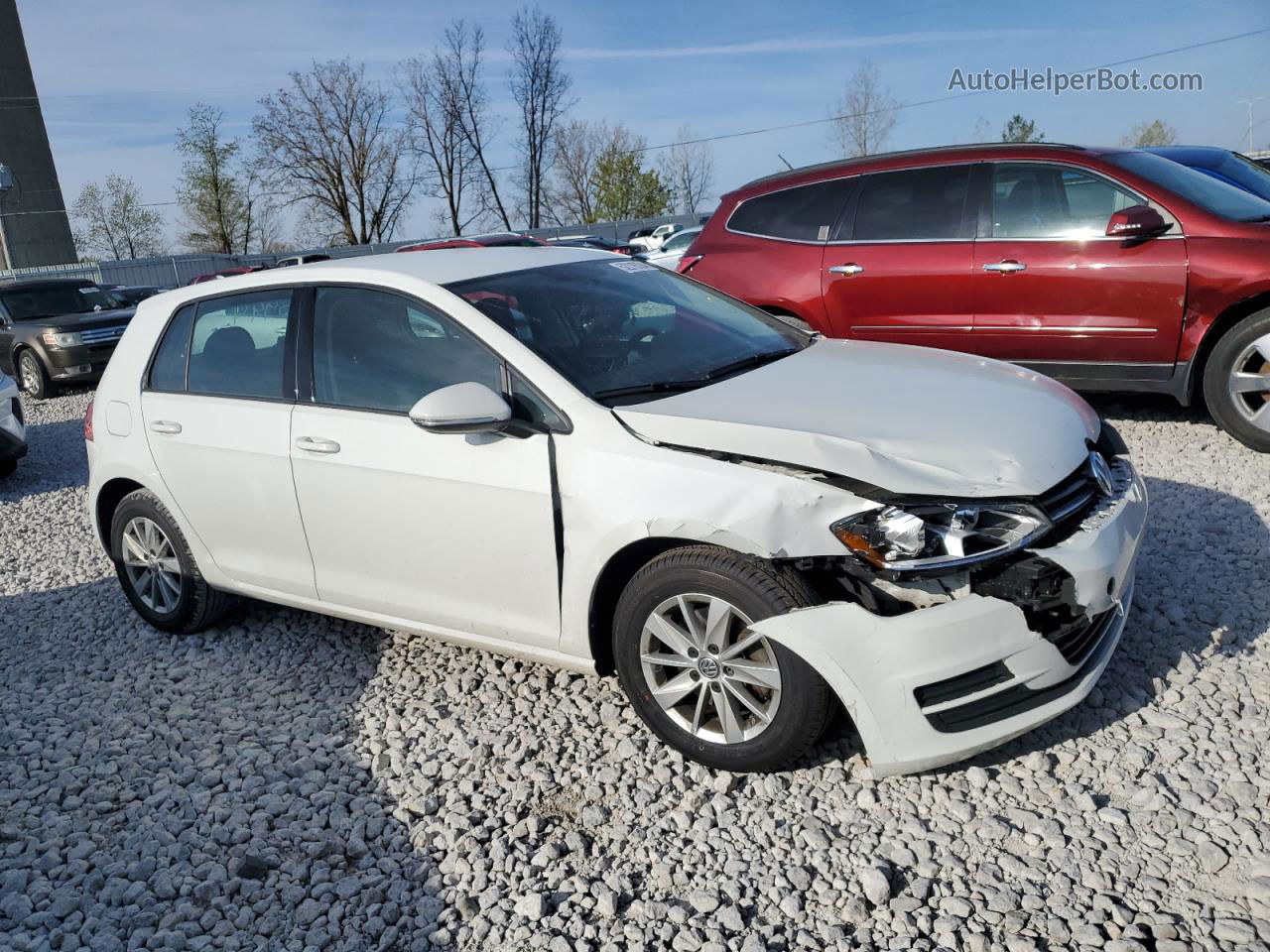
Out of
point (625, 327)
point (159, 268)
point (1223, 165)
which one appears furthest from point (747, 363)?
point (159, 268)

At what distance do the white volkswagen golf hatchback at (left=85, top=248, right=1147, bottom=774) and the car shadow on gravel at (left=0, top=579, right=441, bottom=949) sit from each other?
1.38ft

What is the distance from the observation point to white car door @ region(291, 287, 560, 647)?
3.48m

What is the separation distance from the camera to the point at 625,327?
157 inches

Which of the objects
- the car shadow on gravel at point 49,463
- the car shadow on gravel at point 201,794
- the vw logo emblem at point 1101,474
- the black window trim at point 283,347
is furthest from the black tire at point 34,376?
the vw logo emblem at point 1101,474

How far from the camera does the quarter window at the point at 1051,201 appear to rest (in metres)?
6.28

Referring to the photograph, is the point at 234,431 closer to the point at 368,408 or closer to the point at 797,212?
the point at 368,408

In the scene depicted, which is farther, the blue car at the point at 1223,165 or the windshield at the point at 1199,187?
the blue car at the point at 1223,165

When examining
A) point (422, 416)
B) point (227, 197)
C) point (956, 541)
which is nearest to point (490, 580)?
point (422, 416)

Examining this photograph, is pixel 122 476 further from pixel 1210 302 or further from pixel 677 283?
pixel 1210 302

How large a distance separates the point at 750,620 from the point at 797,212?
5.06 meters

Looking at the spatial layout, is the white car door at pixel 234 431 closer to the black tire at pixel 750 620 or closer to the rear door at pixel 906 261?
the black tire at pixel 750 620

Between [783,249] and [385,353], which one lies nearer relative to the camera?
[385,353]

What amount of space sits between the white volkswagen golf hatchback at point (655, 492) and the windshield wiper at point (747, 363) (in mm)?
17

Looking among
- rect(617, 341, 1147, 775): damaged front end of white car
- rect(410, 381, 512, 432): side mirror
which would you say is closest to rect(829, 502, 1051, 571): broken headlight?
rect(617, 341, 1147, 775): damaged front end of white car
